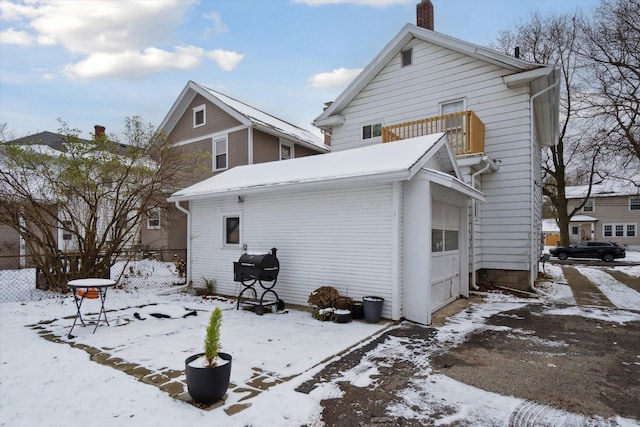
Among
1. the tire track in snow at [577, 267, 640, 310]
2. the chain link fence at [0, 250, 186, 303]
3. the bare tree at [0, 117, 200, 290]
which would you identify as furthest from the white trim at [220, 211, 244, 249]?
the tire track in snow at [577, 267, 640, 310]

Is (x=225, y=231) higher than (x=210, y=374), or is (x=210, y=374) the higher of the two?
(x=225, y=231)

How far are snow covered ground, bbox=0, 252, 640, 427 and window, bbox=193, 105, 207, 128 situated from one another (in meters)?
11.1

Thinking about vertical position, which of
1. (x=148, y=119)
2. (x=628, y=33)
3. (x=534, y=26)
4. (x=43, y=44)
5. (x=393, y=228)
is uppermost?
(x=534, y=26)

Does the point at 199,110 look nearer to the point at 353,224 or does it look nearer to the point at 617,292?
the point at 353,224

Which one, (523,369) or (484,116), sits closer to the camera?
(523,369)

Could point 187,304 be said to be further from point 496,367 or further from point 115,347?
point 496,367

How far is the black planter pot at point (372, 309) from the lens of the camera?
20.5 feet

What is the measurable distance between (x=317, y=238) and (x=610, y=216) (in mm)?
32423

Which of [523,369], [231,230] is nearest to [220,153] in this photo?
[231,230]

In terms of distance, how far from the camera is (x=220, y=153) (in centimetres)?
1628

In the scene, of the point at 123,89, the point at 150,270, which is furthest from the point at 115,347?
the point at 123,89

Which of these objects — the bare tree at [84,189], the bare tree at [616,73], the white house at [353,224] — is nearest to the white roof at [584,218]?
the bare tree at [616,73]

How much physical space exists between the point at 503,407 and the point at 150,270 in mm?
12341

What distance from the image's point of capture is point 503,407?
3363 mm
